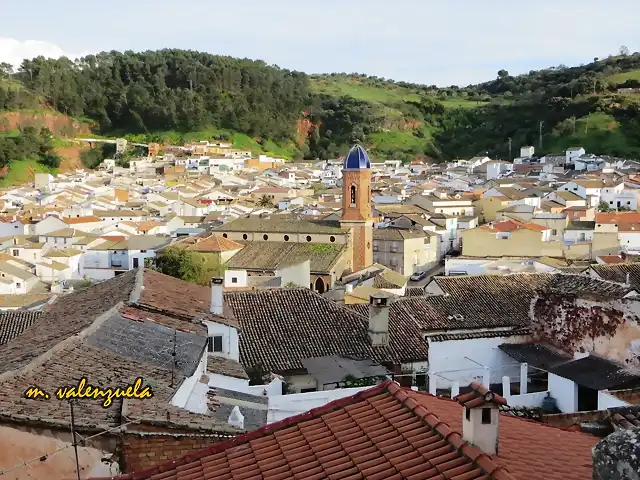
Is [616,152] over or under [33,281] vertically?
over

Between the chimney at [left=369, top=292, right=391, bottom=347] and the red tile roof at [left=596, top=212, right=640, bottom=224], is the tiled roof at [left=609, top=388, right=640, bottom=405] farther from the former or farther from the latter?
the red tile roof at [left=596, top=212, right=640, bottom=224]

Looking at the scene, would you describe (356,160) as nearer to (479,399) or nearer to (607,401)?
(607,401)

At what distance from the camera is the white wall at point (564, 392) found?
1388 cm

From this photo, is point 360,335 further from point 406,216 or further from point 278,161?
point 278,161

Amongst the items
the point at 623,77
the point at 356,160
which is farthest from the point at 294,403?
the point at 623,77

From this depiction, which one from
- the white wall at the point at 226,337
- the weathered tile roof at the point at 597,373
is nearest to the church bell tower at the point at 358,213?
the weathered tile roof at the point at 597,373

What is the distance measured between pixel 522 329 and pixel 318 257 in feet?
69.7

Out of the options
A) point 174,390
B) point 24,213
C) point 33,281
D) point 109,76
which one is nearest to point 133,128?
point 109,76

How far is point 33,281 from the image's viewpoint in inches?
1437

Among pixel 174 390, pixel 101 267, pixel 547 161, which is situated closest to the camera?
pixel 174 390

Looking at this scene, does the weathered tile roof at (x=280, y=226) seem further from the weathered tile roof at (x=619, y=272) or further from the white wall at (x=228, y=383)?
the white wall at (x=228, y=383)

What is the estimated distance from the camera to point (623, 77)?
103750mm

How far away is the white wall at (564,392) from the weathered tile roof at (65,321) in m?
8.45

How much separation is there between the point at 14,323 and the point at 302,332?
6.99 meters
